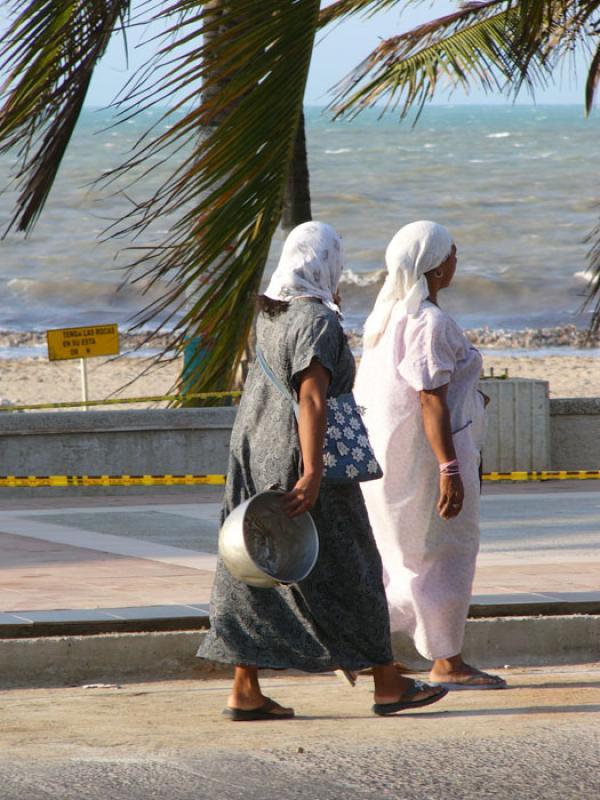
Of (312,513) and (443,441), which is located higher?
(443,441)

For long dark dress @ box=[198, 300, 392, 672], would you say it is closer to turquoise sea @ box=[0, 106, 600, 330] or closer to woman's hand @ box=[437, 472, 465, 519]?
woman's hand @ box=[437, 472, 465, 519]

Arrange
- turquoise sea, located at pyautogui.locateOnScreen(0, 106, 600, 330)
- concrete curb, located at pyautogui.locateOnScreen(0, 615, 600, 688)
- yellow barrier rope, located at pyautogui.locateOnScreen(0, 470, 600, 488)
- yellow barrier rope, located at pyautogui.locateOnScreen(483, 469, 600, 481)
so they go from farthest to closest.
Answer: turquoise sea, located at pyautogui.locateOnScreen(0, 106, 600, 330) < yellow barrier rope, located at pyautogui.locateOnScreen(483, 469, 600, 481) < yellow barrier rope, located at pyautogui.locateOnScreen(0, 470, 600, 488) < concrete curb, located at pyautogui.locateOnScreen(0, 615, 600, 688)

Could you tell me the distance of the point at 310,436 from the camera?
189 inches

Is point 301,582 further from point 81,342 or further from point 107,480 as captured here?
point 81,342

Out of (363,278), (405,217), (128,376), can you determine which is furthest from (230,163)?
(405,217)

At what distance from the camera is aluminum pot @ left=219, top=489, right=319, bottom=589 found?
466cm

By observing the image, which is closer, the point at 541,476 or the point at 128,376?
the point at 541,476

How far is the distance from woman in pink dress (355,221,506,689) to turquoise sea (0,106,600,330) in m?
12.5

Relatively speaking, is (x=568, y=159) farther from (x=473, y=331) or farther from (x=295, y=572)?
(x=295, y=572)

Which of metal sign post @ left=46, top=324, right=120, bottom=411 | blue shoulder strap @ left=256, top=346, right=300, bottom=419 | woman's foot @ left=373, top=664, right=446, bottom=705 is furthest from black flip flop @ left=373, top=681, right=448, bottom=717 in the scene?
metal sign post @ left=46, top=324, right=120, bottom=411

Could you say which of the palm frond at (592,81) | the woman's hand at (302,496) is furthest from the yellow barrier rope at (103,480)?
the woman's hand at (302,496)

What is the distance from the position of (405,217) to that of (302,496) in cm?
5186

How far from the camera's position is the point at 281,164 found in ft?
20.6

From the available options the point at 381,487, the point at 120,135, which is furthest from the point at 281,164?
the point at 120,135
